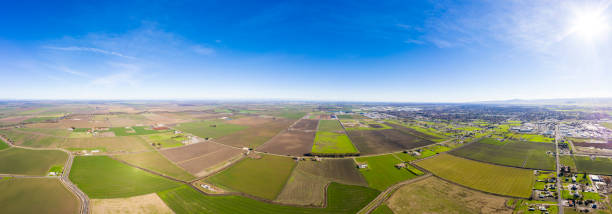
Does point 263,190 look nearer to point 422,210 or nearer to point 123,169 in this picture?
point 422,210

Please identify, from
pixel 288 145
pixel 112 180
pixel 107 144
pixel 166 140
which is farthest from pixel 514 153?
pixel 107 144

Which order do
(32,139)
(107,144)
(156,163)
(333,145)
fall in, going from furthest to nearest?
1. (333,145)
2. (32,139)
3. (107,144)
4. (156,163)

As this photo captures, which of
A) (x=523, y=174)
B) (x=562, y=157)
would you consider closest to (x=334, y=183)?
(x=523, y=174)

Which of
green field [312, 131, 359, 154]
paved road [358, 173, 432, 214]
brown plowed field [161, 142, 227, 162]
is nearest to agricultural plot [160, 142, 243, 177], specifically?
brown plowed field [161, 142, 227, 162]

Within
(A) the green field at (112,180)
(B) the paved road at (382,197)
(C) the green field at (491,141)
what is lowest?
(B) the paved road at (382,197)

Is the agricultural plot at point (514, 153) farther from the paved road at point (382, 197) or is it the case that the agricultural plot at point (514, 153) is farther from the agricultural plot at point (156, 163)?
the agricultural plot at point (156, 163)

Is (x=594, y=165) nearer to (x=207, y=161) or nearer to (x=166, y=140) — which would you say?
(x=207, y=161)

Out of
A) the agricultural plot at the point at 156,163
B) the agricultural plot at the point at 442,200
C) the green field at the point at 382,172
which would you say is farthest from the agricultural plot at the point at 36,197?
the agricultural plot at the point at 442,200
